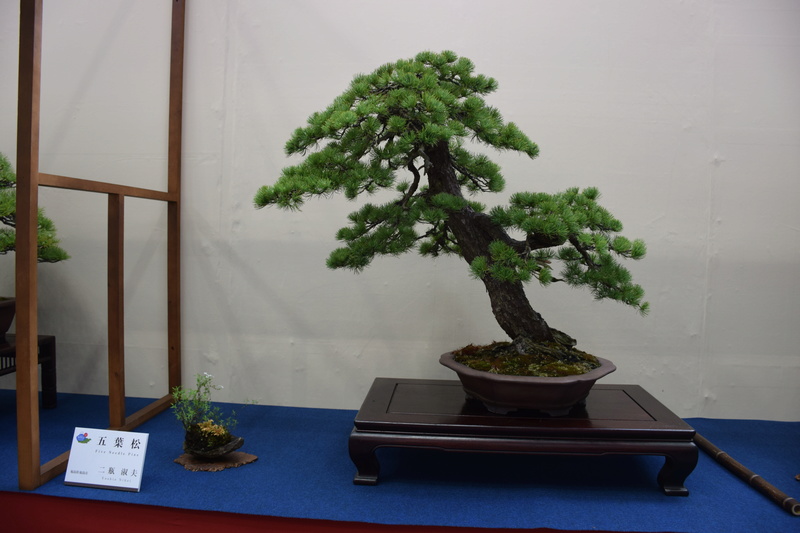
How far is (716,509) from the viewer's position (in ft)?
5.70

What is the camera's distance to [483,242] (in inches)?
77.6

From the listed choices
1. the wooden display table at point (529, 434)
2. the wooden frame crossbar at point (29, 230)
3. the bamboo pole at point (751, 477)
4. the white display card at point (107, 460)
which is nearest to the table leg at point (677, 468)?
the wooden display table at point (529, 434)

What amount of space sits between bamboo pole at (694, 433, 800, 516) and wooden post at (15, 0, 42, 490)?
2318 millimetres

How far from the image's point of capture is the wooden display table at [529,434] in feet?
5.78

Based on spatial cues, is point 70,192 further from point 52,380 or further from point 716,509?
point 716,509

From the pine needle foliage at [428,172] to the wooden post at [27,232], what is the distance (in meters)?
0.74

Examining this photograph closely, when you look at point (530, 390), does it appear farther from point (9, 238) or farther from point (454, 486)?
point (9, 238)

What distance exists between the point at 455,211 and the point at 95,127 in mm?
1913

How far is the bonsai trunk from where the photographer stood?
1.97 metres

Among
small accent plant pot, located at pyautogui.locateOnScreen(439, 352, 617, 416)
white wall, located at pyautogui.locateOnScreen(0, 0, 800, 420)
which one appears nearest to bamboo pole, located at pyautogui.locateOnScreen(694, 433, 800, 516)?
white wall, located at pyautogui.locateOnScreen(0, 0, 800, 420)

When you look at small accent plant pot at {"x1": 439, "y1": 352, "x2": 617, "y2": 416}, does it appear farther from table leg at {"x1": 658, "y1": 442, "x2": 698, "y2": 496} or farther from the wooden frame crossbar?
the wooden frame crossbar

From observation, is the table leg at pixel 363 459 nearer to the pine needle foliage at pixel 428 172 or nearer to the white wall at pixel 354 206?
the pine needle foliage at pixel 428 172

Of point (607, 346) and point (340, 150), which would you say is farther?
point (607, 346)

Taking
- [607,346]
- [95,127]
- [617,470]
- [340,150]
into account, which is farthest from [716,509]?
[95,127]
